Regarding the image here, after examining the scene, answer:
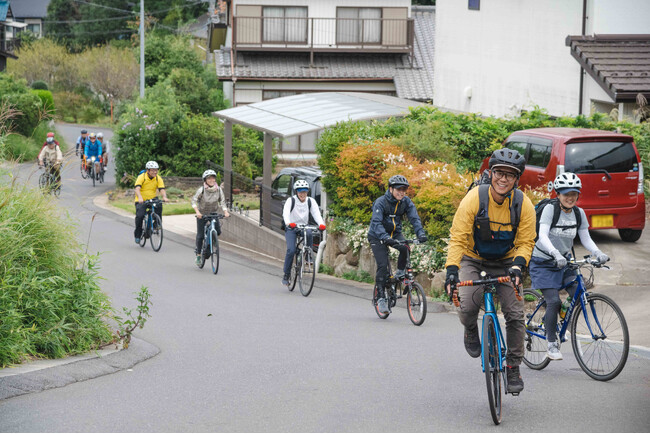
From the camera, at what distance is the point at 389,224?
38.3ft

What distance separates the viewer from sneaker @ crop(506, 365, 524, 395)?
683 cm

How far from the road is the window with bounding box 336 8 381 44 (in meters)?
28.7

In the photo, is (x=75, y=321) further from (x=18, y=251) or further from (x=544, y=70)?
(x=544, y=70)

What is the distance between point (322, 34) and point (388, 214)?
29.3m

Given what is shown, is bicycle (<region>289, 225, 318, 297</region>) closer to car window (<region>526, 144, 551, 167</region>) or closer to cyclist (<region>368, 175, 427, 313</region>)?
cyclist (<region>368, 175, 427, 313</region>)

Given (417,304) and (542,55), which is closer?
(417,304)

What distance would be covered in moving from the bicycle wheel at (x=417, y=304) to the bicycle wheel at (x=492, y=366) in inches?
175

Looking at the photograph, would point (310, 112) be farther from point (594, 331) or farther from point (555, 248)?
point (594, 331)

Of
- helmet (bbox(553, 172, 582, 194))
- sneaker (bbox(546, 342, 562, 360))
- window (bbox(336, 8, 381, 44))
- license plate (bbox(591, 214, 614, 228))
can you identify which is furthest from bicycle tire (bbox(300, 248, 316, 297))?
window (bbox(336, 8, 381, 44))

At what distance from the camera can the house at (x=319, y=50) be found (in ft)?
129

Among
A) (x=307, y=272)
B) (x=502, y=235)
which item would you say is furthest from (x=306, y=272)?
(x=502, y=235)

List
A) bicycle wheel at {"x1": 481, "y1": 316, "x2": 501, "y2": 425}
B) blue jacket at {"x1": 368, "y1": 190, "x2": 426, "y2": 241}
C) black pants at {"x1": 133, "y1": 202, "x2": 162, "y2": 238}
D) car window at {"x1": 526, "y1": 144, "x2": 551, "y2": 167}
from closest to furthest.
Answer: bicycle wheel at {"x1": 481, "y1": 316, "x2": 501, "y2": 425}, blue jacket at {"x1": 368, "y1": 190, "x2": 426, "y2": 241}, car window at {"x1": 526, "y1": 144, "x2": 551, "y2": 167}, black pants at {"x1": 133, "y1": 202, "x2": 162, "y2": 238}

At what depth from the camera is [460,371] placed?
28.1ft

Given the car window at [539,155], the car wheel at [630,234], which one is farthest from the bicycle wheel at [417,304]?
the car wheel at [630,234]
